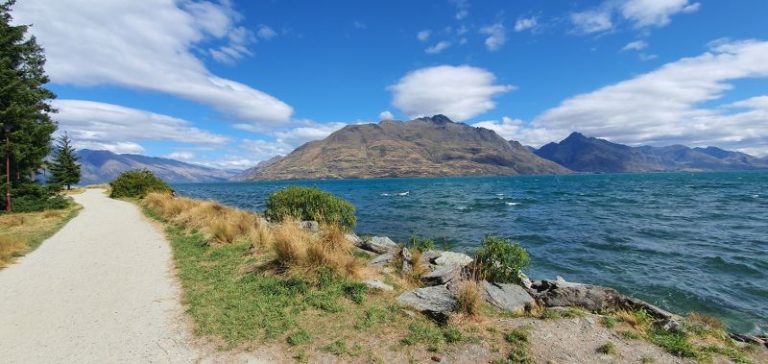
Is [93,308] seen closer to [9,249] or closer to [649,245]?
[9,249]

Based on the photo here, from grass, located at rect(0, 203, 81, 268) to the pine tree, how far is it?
347 centimetres

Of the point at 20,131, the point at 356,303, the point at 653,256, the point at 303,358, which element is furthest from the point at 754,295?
the point at 20,131

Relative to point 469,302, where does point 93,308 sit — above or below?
below

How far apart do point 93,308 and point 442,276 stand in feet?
25.5

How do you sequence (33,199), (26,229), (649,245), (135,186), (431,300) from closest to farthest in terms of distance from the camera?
(431,300), (26,229), (649,245), (33,199), (135,186)

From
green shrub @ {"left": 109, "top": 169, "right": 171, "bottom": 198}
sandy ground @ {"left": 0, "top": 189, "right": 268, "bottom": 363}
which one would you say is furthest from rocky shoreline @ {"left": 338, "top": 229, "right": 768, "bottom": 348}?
green shrub @ {"left": 109, "top": 169, "right": 171, "bottom": 198}

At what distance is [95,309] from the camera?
8188mm

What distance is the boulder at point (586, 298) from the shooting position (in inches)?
339

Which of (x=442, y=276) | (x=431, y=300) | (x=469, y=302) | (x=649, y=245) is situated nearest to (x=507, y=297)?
(x=442, y=276)

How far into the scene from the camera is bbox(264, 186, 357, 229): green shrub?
19.1 meters

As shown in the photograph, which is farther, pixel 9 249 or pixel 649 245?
pixel 649 245

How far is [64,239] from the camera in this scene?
17078mm

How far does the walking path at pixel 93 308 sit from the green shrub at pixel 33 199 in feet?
48.1

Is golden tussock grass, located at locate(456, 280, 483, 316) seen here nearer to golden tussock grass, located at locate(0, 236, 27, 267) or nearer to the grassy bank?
the grassy bank
